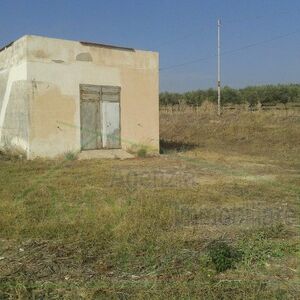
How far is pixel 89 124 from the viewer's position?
615 inches

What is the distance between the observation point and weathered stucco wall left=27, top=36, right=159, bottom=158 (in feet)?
46.8

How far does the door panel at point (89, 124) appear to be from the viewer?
15.5m

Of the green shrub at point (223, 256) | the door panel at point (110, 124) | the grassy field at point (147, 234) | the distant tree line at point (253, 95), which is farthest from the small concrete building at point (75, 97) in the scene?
the distant tree line at point (253, 95)

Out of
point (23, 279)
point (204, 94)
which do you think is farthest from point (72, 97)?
point (204, 94)

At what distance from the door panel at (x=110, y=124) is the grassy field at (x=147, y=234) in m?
3.40

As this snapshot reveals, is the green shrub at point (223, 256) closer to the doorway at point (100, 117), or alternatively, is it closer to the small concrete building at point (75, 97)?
the small concrete building at point (75, 97)

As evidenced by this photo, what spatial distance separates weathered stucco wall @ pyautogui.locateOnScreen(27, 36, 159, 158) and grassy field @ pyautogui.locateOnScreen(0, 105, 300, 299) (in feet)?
7.34

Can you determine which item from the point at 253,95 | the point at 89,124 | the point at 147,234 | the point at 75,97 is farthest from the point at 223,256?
the point at 253,95

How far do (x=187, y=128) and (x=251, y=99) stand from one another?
932 inches

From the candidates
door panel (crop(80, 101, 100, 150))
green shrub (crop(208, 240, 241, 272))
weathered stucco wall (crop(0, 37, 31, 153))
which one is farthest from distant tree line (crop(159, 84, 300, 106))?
green shrub (crop(208, 240, 241, 272))

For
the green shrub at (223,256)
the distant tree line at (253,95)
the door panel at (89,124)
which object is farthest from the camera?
the distant tree line at (253,95)

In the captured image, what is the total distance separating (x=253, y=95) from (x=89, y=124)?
39.6m

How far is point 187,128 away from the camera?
3041 centimetres

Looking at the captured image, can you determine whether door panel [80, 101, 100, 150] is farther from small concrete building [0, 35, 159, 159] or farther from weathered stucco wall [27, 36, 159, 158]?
weathered stucco wall [27, 36, 159, 158]
